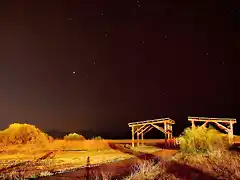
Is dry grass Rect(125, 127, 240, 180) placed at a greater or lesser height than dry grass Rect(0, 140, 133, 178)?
greater

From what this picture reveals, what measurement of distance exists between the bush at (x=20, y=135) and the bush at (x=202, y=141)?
16.1 meters

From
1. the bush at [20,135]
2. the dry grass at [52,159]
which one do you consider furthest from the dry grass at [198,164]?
the bush at [20,135]

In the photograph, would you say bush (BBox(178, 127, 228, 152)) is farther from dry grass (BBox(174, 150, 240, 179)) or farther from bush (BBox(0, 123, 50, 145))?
bush (BBox(0, 123, 50, 145))

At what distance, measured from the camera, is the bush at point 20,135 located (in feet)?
86.6

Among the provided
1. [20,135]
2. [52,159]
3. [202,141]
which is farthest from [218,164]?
[20,135]

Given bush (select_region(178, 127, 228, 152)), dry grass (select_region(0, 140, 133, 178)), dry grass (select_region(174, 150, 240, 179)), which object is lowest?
dry grass (select_region(0, 140, 133, 178))

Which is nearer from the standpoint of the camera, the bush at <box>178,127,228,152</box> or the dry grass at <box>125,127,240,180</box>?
the dry grass at <box>125,127,240,180</box>

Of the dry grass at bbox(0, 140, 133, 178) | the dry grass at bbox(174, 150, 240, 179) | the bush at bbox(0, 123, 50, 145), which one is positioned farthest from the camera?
the bush at bbox(0, 123, 50, 145)

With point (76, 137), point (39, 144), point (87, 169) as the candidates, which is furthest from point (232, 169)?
point (76, 137)

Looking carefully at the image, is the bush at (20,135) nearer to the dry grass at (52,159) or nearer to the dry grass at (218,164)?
the dry grass at (52,159)

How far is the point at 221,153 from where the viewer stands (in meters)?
13.1

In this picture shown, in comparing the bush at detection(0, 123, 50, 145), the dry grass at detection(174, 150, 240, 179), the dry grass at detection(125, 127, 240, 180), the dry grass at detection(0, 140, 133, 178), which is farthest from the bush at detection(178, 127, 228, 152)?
the bush at detection(0, 123, 50, 145)

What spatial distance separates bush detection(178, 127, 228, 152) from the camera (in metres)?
15.1

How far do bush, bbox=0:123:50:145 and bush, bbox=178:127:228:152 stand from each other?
16.1 metres
